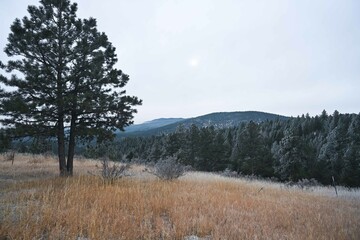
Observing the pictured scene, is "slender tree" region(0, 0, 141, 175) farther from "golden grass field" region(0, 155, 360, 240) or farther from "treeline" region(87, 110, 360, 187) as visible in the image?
"treeline" region(87, 110, 360, 187)

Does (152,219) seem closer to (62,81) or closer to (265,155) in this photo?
(62,81)

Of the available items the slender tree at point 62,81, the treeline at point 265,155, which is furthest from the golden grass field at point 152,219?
the treeline at point 265,155

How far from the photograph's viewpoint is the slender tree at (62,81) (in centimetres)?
974

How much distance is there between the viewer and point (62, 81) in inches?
405

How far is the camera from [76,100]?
9.56 metres

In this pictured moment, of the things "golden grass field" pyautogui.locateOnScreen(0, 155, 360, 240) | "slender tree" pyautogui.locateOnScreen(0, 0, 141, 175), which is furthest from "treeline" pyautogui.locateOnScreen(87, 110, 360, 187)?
"golden grass field" pyautogui.locateOnScreen(0, 155, 360, 240)

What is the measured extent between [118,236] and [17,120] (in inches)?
339

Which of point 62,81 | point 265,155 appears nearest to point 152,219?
point 62,81

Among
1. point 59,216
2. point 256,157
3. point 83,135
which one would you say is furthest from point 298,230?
point 256,157

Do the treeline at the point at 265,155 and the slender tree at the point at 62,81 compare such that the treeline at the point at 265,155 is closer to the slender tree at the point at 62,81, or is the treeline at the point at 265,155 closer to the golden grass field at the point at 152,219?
the slender tree at the point at 62,81

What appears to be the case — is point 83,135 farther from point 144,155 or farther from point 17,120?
point 144,155

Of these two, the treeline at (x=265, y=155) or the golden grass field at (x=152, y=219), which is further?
the treeline at (x=265, y=155)

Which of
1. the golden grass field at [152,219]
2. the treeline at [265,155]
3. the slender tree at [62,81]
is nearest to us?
the golden grass field at [152,219]

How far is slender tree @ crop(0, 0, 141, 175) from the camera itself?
9742mm
